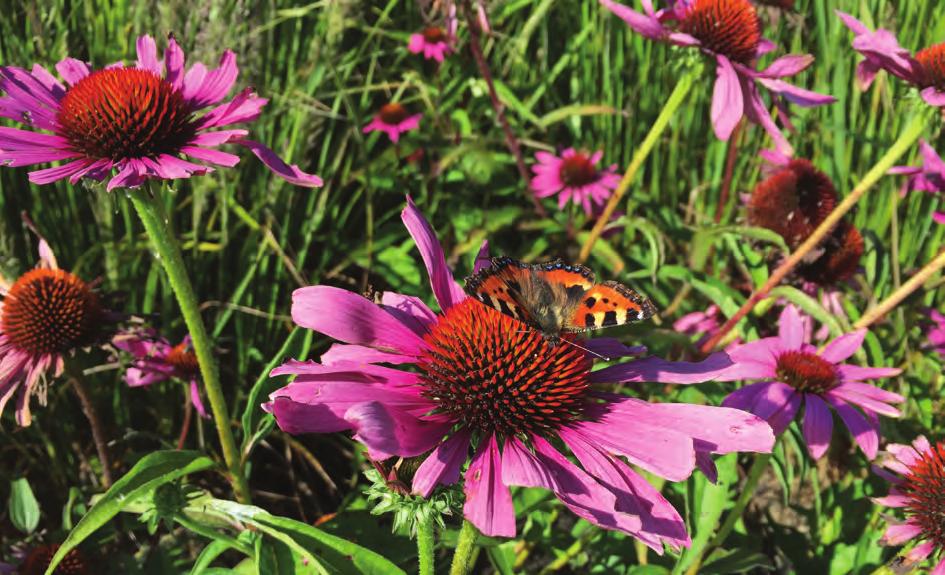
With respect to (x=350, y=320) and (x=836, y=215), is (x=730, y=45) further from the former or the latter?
(x=350, y=320)

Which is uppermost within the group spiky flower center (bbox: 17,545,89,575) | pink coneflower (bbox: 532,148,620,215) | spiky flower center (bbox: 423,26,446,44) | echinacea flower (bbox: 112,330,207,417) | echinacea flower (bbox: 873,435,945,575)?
spiky flower center (bbox: 423,26,446,44)

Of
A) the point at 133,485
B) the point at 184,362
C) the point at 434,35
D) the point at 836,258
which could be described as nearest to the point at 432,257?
the point at 133,485

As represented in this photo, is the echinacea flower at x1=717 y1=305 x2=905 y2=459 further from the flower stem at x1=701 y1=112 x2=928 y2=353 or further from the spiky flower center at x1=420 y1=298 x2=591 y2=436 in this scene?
the spiky flower center at x1=420 y1=298 x2=591 y2=436

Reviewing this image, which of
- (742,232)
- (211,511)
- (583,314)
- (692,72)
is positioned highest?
(692,72)

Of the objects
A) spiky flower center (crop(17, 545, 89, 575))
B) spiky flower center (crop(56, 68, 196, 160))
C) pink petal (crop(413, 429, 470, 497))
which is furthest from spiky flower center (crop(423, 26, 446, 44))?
pink petal (crop(413, 429, 470, 497))

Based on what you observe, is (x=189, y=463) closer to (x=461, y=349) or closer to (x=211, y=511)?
(x=211, y=511)

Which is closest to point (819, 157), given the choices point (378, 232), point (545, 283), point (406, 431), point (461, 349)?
point (378, 232)
